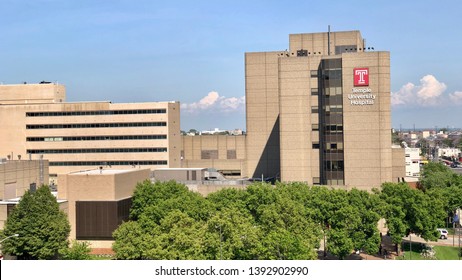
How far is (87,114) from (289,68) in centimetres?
5425

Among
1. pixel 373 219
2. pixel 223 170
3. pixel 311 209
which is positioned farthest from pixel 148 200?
pixel 223 170

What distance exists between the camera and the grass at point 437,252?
82.0 m

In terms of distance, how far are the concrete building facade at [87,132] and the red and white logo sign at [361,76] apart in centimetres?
4792

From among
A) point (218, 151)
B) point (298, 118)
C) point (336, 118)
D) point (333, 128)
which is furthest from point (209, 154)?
point (336, 118)

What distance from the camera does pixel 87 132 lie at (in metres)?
135

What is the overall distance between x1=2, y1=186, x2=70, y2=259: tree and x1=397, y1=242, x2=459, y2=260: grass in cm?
4823

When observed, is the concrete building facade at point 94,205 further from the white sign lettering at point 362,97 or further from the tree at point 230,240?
the white sign lettering at point 362,97

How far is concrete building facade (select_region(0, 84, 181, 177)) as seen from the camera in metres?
132

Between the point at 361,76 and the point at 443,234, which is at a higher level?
the point at 361,76

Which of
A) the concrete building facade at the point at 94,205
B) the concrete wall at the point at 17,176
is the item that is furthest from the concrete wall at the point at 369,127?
the concrete wall at the point at 17,176

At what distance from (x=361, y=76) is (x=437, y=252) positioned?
34.0 meters

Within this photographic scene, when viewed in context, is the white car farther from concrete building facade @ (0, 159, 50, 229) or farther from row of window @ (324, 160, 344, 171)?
concrete building facade @ (0, 159, 50, 229)

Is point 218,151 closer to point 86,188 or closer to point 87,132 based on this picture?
point 87,132

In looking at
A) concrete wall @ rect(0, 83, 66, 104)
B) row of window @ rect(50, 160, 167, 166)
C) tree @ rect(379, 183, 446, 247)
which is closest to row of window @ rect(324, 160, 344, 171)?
tree @ rect(379, 183, 446, 247)
